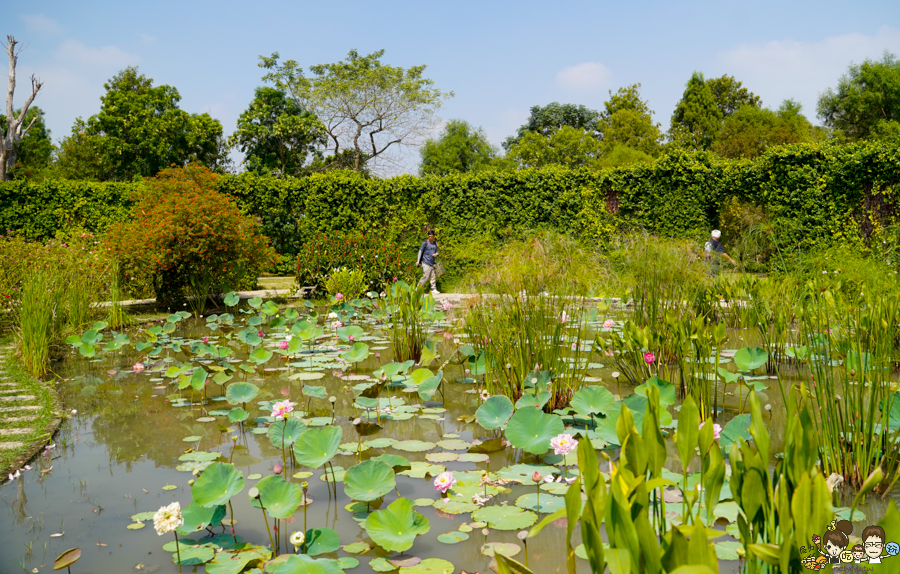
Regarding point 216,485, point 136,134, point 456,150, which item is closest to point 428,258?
point 216,485

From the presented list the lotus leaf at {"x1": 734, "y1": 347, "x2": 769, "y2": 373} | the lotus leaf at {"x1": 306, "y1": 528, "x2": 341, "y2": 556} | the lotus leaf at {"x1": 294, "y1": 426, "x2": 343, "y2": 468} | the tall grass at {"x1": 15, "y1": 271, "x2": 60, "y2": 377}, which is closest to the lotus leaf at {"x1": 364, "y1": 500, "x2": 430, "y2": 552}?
the lotus leaf at {"x1": 306, "y1": 528, "x2": 341, "y2": 556}

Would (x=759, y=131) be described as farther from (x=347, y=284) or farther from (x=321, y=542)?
(x=321, y=542)

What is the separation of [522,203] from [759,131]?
16.4m

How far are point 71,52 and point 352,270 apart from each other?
25.6ft

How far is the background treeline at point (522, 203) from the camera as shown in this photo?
1101cm

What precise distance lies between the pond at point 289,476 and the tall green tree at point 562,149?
28.7 m

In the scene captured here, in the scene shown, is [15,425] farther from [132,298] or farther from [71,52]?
[71,52]

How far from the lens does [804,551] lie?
1.03 metres

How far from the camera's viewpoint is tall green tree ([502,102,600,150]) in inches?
1535

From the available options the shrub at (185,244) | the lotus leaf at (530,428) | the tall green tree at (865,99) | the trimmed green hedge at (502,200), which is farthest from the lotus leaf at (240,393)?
the tall green tree at (865,99)

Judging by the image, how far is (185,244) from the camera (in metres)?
8.68

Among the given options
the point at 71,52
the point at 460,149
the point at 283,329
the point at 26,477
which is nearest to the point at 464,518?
the point at 26,477

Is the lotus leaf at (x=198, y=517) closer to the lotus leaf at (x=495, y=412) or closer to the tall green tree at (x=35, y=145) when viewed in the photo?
the lotus leaf at (x=495, y=412)

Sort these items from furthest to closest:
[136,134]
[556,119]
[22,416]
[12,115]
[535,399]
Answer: [556,119] < [136,134] < [12,115] < [22,416] < [535,399]
